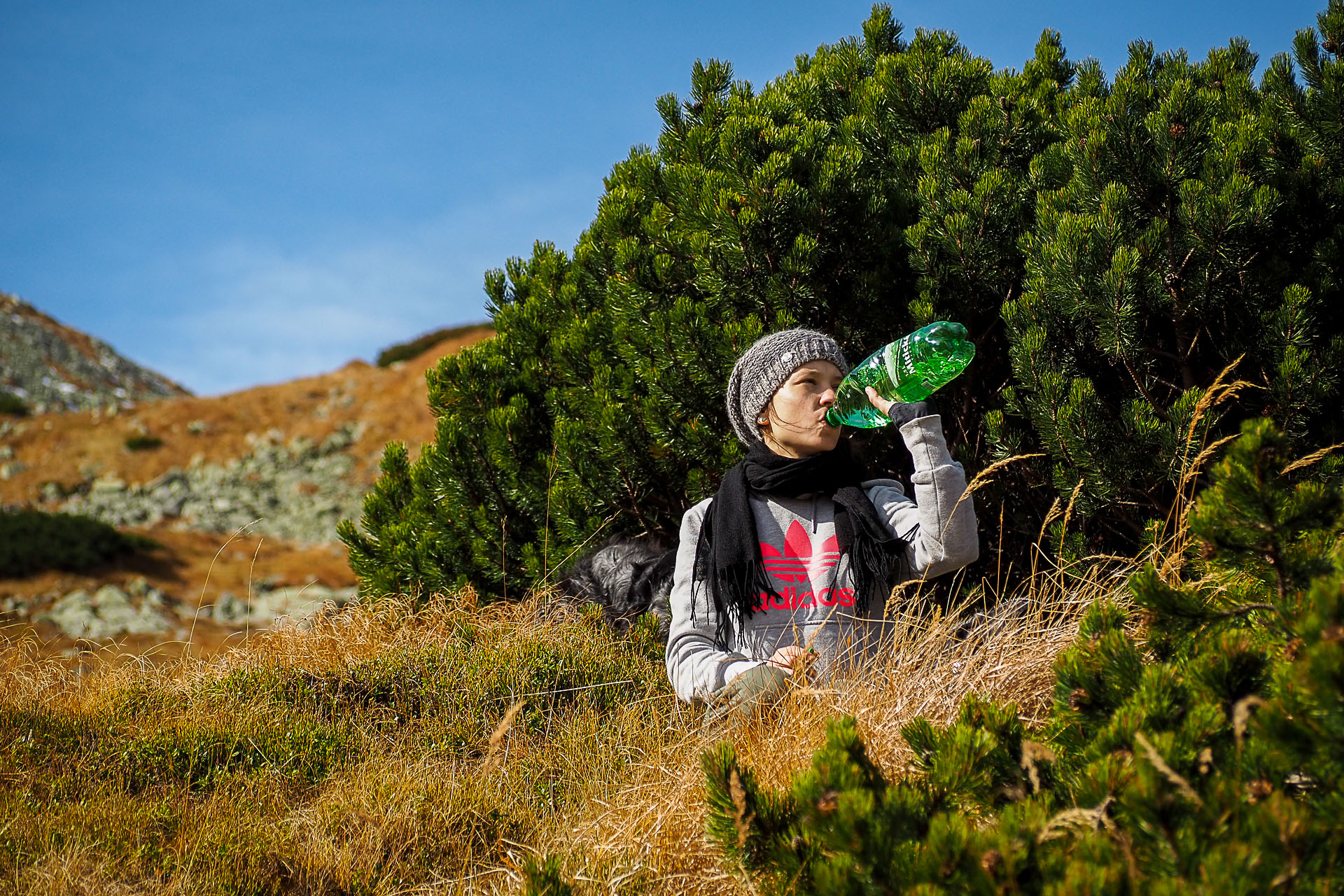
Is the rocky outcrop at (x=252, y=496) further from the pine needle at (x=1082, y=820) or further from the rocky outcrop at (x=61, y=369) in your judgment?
the pine needle at (x=1082, y=820)

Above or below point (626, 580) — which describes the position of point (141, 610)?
above

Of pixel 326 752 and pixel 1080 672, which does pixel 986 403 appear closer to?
pixel 1080 672

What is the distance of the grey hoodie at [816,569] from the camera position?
9.50 ft

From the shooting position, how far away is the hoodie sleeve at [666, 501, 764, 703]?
9.75ft

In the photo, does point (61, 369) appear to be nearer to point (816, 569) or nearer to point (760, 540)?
point (760, 540)

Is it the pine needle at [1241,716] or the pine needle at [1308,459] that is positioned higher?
the pine needle at [1308,459]

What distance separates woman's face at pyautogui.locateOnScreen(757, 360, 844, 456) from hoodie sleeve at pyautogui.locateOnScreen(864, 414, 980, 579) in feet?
1.42

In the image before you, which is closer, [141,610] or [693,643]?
[693,643]

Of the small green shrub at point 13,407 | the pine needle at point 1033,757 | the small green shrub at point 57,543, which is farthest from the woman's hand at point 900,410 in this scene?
the small green shrub at point 13,407

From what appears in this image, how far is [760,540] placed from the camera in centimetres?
322

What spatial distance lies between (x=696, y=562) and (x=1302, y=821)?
2.14 metres

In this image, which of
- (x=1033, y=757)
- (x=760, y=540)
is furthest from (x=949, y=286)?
(x=1033, y=757)

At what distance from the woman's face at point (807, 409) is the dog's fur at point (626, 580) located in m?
1.09

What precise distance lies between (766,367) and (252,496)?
88.3 feet
